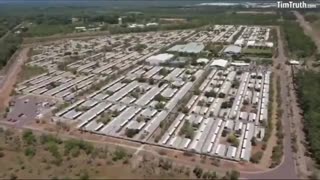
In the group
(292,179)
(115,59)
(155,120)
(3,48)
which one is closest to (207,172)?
(292,179)

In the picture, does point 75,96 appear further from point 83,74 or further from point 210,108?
point 210,108

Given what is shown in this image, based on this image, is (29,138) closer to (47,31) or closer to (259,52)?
(259,52)

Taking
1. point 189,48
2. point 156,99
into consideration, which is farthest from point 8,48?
point 156,99

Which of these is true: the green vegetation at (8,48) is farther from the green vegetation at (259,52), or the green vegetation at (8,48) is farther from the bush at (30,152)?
the green vegetation at (259,52)

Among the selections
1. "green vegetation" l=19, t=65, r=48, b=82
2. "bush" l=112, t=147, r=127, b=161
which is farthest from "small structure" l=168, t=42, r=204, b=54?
"bush" l=112, t=147, r=127, b=161

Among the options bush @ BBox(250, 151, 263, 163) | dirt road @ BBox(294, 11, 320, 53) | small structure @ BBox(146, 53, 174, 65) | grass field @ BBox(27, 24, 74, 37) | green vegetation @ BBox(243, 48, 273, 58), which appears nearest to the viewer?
bush @ BBox(250, 151, 263, 163)

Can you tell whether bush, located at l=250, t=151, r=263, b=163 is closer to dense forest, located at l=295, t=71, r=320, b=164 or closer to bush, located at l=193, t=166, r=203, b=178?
dense forest, located at l=295, t=71, r=320, b=164
